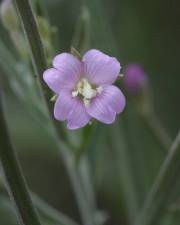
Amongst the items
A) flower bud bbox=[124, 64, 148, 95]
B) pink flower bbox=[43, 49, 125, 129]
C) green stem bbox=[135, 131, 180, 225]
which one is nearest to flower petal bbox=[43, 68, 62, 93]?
pink flower bbox=[43, 49, 125, 129]

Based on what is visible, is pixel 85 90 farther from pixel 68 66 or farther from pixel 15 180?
pixel 15 180

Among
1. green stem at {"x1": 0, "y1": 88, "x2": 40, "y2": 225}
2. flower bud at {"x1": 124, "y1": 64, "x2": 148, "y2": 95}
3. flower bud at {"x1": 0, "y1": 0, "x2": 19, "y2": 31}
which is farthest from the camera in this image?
flower bud at {"x1": 124, "y1": 64, "x2": 148, "y2": 95}

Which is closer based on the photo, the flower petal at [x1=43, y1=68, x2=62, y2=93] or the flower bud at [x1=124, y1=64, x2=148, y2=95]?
the flower petal at [x1=43, y1=68, x2=62, y2=93]

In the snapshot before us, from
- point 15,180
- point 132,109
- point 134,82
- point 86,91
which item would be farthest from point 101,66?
point 132,109

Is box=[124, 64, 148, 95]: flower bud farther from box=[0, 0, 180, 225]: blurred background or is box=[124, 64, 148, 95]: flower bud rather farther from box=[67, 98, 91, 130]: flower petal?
box=[67, 98, 91, 130]: flower petal

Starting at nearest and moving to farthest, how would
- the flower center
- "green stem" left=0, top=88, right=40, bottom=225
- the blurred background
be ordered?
"green stem" left=0, top=88, right=40, bottom=225 → the flower center → the blurred background

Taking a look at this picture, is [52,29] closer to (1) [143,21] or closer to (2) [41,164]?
(1) [143,21]

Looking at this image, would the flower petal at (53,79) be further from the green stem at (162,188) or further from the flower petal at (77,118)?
the green stem at (162,188)
